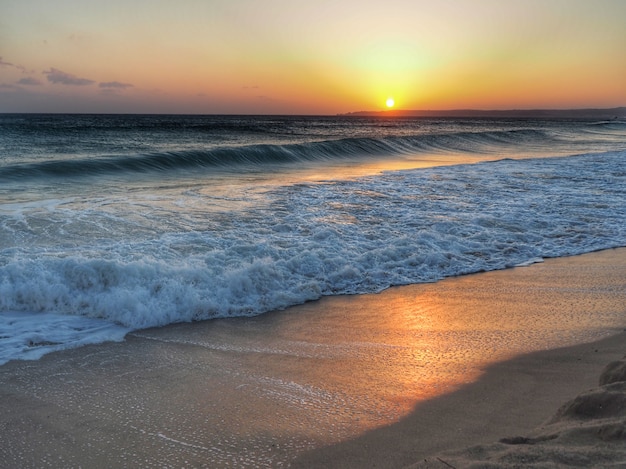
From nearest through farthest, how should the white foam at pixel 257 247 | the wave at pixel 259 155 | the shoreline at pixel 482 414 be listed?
the shoreline at pixel 482 414 → the white foam at pixel 257 247 → the wave at pixel 259 155

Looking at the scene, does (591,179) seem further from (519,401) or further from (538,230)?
(519,401)

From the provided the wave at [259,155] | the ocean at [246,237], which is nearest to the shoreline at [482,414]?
the ocean at [246,237]

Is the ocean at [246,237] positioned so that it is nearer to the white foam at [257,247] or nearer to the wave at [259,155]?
the white foam at [257,247]

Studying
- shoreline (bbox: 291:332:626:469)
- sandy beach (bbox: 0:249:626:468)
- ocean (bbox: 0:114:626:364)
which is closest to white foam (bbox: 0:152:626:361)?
ocean (bbox: 0:114:626:364)

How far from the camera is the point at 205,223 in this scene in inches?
325

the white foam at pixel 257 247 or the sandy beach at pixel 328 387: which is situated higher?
the white foam at pixel 257 247

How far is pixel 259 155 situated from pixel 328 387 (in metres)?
20.2

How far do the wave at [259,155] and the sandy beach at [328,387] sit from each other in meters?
13.7

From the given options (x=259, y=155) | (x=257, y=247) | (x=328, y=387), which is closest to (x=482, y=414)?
(x=328, y=387)

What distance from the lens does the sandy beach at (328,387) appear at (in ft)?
8.95

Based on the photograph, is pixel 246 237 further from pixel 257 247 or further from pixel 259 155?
pixel 259 155

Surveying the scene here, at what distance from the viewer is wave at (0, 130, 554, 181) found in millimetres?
16781

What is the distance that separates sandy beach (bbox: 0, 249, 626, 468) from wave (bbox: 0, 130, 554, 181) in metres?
13.7

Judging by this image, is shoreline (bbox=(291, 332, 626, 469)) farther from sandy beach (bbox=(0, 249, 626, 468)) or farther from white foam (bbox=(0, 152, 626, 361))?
white foam (bbox=(0, 152, 626, 361))
